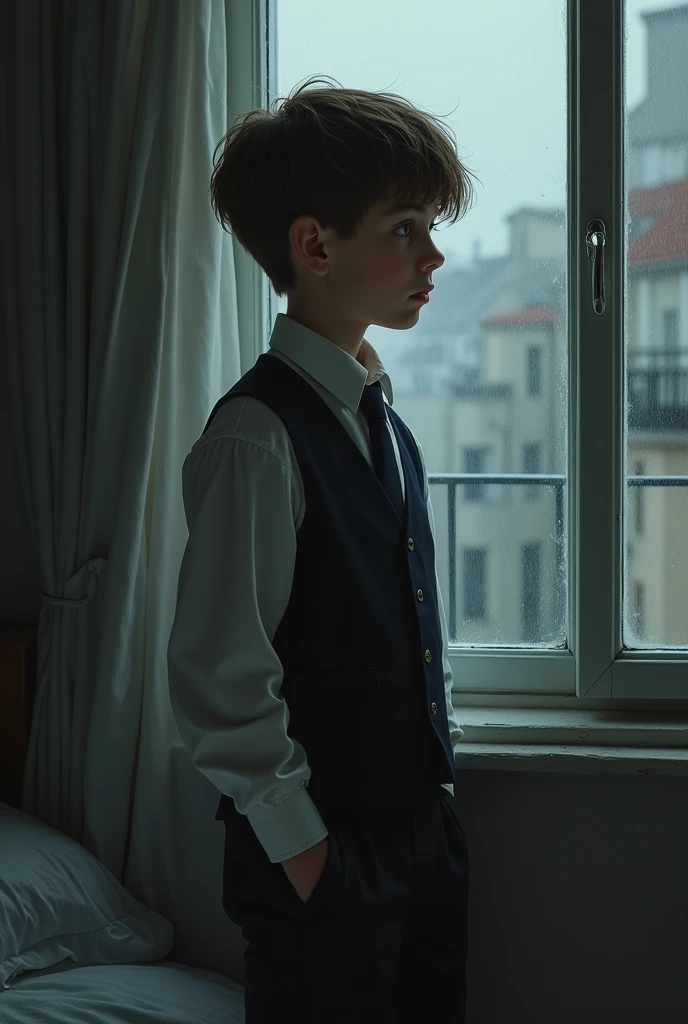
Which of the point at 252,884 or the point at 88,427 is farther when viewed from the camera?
the point at 88,427

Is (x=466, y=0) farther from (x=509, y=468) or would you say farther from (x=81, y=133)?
(x=509, y=468)

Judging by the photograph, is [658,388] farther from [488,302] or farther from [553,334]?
[488,302]

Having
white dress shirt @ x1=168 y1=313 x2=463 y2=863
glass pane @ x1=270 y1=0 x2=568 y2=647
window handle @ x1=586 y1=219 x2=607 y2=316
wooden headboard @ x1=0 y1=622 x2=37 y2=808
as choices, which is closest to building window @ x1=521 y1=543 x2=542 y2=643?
glass pane @ x1=270 y1=0 x2=568 y2=647

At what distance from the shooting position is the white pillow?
3.62 feet

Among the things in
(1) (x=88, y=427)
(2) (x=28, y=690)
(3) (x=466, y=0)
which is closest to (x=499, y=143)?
(3) (x=466, y=0)

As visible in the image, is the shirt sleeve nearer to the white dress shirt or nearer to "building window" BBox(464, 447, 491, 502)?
the white dress shirt

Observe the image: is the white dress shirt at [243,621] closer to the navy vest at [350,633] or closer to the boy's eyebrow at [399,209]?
the navy vest at [350,633]

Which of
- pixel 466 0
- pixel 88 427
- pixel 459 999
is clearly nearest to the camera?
pixel 459 999

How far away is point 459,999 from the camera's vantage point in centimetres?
112

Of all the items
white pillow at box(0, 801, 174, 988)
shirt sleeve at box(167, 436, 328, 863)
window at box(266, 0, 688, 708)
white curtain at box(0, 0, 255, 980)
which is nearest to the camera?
shirt sleeve at box(167, 436, 328, 863)

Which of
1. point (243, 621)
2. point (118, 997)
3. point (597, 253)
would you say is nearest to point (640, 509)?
point (597, 253)

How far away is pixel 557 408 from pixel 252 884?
880 mm

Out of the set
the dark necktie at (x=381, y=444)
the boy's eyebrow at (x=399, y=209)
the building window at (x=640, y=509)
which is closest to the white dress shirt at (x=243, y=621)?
the dark necktie at (x=381, y=444)

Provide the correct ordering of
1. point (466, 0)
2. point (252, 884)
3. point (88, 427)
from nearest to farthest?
point (252, 884) → point (88, 427) → point (466, 0)
